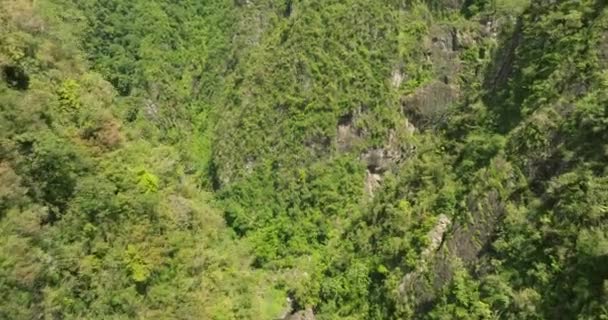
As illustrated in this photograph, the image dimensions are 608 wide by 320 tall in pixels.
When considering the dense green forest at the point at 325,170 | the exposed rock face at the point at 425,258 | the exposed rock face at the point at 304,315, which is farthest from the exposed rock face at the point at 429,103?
the exposed rock face at the point at 304,315

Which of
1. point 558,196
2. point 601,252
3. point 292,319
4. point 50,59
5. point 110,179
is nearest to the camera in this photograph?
point 601,252

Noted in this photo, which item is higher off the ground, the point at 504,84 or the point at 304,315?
the point at 504,84

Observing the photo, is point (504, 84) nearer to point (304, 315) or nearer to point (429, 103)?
point (429, 103)

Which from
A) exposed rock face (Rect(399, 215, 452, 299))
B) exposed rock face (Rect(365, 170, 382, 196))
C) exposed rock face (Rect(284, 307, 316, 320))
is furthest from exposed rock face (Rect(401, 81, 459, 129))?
exposed rock face (Rect(284, 307, 316, 320))

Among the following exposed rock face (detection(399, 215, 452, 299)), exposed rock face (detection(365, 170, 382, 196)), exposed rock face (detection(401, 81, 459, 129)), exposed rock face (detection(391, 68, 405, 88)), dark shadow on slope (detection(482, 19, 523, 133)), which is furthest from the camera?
exposed rock face (detection(391, 68, 405, 88))

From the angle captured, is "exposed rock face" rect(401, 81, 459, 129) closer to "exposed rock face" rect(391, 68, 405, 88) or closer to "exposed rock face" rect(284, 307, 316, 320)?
"exposed rock face" rect(391, 68, 405, 88)

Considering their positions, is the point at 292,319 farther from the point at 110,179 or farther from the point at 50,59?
the point at 50,59

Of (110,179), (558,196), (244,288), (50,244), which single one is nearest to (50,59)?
(110,179)

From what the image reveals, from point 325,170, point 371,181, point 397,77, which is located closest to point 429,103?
point 397,77
